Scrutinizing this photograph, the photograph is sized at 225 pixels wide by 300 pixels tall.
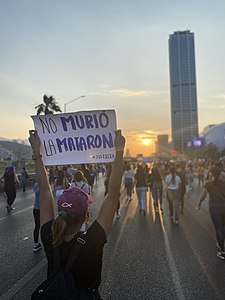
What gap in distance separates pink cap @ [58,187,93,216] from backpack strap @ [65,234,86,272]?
160 millimetres

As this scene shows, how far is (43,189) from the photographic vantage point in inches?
104

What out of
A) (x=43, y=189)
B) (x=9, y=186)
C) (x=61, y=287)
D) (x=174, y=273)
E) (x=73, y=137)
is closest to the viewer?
(x=61, y=287)

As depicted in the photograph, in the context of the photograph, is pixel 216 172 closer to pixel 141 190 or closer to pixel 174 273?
pixel 174 273

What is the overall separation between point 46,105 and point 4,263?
40553 mm

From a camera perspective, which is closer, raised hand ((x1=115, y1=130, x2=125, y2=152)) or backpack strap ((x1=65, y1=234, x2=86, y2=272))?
backpack strap ((x1=65, y1=234, x2=86, y2=272))

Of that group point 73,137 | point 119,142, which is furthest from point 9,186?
point 119,142

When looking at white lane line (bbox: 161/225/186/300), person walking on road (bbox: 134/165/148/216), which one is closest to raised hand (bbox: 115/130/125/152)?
white lane line (bbox: 161/225/186/300)

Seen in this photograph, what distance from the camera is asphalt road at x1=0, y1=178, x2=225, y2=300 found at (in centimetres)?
477

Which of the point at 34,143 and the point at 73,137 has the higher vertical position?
the point at 73,137

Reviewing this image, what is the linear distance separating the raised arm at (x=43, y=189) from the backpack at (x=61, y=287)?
426 millimetres

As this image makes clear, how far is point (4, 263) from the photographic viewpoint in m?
6.18

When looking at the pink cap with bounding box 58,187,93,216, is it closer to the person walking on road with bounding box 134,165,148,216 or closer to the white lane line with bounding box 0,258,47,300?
the white lane line with bounding box 0,258,47,300

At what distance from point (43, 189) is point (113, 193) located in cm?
56

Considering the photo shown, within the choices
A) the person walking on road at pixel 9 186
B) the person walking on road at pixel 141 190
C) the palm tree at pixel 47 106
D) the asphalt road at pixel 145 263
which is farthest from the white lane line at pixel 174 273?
the palm tree at pixel 47 106
